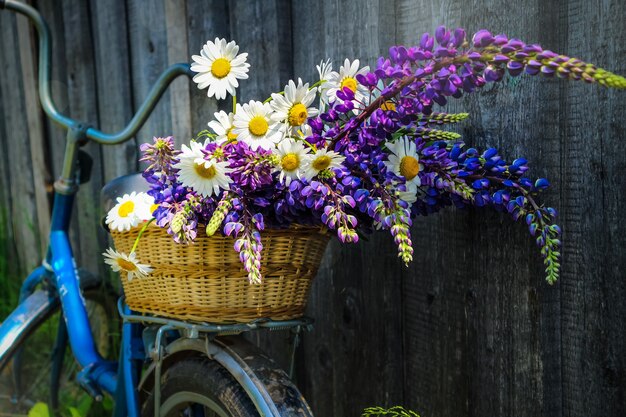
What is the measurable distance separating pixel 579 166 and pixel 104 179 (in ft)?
6.84

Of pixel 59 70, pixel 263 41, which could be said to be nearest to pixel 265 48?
pixel 263 41

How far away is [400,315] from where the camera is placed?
1.62 metres

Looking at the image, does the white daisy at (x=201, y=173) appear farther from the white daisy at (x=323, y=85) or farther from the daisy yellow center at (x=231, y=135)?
the white daisy at (x=323, y=85)

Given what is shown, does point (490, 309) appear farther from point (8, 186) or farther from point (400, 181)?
point (8, 186)

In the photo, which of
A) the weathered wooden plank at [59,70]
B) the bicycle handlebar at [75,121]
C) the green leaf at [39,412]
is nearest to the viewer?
the bicycle handlebar at [75,121]

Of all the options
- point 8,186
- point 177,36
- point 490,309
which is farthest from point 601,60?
point 8,186

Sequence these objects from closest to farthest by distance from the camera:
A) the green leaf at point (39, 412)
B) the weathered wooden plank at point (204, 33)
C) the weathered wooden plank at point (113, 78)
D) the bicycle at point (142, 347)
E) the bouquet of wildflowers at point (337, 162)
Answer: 1. the bouquet of wildflowers at point (337, 162)
2. the bicycle at point (142, 347)
3. the green leaf at point (39, 412)
4. the weathered wooden plank at point (204, 33)
5. the weathered wooden plank at point (113, 78)

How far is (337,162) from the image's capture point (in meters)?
1.07

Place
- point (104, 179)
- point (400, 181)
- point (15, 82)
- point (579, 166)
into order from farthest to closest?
point (15, 82) < point (104, 179) < point (579, 166) < point (400, 181)

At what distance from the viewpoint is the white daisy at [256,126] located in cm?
108

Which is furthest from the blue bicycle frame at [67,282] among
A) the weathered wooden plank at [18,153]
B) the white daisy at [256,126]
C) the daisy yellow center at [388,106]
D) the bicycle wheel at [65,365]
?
the weathered wooden plank at [18,153]

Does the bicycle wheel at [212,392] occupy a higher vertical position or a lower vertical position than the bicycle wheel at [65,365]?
higher

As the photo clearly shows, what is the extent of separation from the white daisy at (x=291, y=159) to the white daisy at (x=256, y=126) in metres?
0.03

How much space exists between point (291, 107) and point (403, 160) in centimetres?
21
